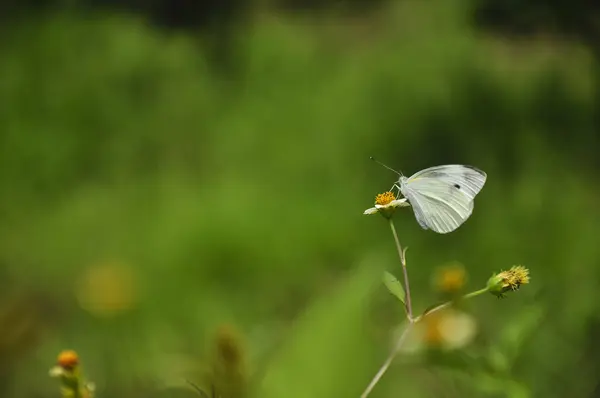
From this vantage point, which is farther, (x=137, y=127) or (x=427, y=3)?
(x=427, y=3)

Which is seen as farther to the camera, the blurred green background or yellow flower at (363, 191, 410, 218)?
the blurred green background

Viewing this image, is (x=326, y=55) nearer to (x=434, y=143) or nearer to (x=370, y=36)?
(x=370, y=36)

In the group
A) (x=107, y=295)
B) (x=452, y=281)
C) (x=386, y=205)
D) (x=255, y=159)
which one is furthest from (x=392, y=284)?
(x=255, y=159)

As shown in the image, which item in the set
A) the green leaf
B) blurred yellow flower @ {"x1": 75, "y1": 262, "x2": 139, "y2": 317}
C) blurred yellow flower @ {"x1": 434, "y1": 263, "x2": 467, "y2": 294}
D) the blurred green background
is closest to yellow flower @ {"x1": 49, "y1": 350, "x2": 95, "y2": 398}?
the green leaf

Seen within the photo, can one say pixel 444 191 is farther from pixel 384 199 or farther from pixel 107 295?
pixel 107 295

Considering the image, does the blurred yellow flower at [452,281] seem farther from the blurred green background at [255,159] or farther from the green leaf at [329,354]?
the blurred green background at [255,159]

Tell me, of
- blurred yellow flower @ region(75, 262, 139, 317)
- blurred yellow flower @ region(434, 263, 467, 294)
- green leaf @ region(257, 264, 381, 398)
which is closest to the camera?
green leaf @ region(257, 264, 381, 398)

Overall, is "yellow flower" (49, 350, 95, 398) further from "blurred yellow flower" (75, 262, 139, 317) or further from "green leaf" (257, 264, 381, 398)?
"blurred yellow flower" (75, 262, 139, 317)

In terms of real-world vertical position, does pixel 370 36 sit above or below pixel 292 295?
above

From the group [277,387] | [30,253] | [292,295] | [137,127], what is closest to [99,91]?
[137,127]
